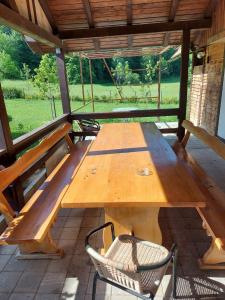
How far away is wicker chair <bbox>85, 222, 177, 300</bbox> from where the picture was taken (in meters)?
1.13

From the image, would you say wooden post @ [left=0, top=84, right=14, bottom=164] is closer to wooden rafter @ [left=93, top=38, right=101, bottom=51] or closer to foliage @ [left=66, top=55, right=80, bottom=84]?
wooden rafter @ [left=93, top=38, right=101, bottom=51]

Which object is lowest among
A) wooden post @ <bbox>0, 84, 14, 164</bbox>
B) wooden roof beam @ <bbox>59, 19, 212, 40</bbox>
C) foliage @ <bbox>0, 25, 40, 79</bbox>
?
wooden post @ <bbox>0, 84, 14, 164</bbox>

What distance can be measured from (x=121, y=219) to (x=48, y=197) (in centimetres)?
63

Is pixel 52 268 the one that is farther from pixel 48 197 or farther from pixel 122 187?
pixel 122 187

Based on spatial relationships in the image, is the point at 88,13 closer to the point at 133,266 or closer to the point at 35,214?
the point at 35,214

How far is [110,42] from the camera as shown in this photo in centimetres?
476

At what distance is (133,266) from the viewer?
112 cm

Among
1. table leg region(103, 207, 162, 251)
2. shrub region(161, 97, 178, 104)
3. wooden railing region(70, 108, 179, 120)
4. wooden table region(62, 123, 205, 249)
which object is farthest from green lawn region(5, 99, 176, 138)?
table leg region(103, 207, 162, 251)

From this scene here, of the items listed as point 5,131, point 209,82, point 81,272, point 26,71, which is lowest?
point 81,272

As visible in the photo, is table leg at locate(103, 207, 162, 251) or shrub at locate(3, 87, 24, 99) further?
shrub at locate(3, 87, 24, 99)

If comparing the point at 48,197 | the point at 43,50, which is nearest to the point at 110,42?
the point at 43,50

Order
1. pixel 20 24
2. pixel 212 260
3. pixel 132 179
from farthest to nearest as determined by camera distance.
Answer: pixel 20 24 < pixel 212 260 < pixel 132 179

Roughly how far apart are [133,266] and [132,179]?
70 centimetres

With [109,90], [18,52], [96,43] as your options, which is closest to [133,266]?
[96,43]
